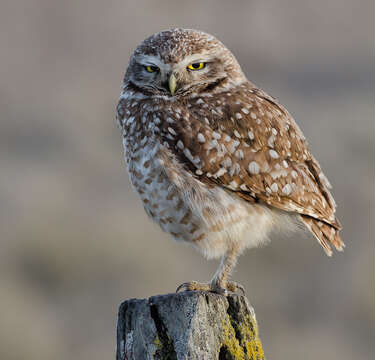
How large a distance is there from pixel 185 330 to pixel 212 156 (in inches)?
47.8

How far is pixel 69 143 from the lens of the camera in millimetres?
13148

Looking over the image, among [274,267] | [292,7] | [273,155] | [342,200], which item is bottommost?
[273,155]

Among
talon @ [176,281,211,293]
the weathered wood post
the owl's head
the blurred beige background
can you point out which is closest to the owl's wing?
the owl's head

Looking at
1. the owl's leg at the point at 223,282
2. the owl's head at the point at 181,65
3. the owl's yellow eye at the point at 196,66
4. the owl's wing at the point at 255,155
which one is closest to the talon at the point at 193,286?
the owl's leg at the point at 223,282

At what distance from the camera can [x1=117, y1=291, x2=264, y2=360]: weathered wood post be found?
315 cm

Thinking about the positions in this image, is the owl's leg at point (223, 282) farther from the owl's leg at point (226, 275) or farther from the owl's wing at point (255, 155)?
the owl's wing at point (255, 155)

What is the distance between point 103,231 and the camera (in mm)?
9547

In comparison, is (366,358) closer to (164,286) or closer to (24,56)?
(164,286)

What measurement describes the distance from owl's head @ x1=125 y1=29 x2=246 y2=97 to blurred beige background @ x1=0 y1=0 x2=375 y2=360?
1.22 meters

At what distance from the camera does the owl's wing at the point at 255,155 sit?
4117 mm

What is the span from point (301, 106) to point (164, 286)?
7.73m

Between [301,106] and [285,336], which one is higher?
[301,106]

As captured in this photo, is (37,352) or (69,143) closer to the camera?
(37,352)

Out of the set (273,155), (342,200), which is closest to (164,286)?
(342,200)
